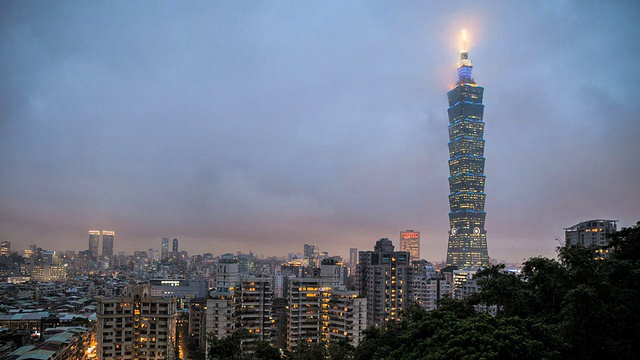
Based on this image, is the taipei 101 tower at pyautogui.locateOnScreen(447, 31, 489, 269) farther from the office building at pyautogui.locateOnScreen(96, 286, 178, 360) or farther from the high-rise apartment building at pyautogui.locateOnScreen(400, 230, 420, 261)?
the office building at pyautogui.locateOnScreen(96, 286, 178, 360)

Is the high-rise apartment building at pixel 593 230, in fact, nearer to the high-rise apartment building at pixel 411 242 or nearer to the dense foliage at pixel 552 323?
the dense foliage at pixel 552 323

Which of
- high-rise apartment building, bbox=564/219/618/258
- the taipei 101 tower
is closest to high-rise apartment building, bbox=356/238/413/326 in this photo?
high-rise apartment building, bbox=564/219/618/258

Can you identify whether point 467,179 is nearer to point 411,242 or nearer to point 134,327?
point 411,242

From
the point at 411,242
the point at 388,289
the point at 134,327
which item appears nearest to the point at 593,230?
the point at 388,289

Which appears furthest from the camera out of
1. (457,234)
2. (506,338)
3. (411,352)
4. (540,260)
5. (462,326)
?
(457,234)

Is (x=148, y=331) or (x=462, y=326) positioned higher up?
(x=462, y=326)

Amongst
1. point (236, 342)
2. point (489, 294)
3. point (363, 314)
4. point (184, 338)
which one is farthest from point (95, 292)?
point (489, 294)

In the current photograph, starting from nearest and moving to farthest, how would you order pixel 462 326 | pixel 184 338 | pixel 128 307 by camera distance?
pixel 462 326
pixel 128 307
pixel 184 338

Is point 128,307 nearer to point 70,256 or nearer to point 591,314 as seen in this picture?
Answer: point 591,314
